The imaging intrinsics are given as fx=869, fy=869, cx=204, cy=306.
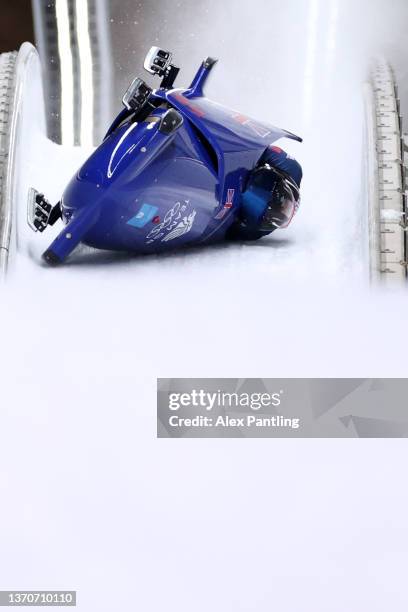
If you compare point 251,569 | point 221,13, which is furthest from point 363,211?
point 221,13

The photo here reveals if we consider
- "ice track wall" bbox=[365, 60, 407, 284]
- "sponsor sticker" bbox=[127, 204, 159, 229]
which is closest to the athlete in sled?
"sponsor sticker" bbox=[127, 204, 159, 229]

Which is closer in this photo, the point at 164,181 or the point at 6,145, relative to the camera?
the point at 164,181

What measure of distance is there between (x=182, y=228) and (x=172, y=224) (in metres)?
0.02

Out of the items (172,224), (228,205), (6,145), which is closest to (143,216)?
(172,224)

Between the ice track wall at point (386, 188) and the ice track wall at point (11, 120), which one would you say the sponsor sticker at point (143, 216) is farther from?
the ice track wall at point (386, 188)

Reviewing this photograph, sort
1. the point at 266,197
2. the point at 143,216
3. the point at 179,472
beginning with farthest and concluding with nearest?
the point at 266,197 < the point at 143,216 < the point at 179,472

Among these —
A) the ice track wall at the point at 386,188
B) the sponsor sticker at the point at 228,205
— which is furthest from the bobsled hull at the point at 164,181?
the ice track wall at the point at 386,188

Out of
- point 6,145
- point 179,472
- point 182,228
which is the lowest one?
point 179,472

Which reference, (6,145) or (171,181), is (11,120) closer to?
(6,145)

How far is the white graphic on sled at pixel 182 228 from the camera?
1280 mm

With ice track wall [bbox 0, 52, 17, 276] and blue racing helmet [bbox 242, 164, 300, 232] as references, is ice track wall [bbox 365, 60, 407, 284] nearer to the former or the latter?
blue racing helmet [bbox 242, 164, 300, 232]

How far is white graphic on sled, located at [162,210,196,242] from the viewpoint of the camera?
50.4 inches

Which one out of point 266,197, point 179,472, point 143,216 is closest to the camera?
point 179,472

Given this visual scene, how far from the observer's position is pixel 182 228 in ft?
4.22
